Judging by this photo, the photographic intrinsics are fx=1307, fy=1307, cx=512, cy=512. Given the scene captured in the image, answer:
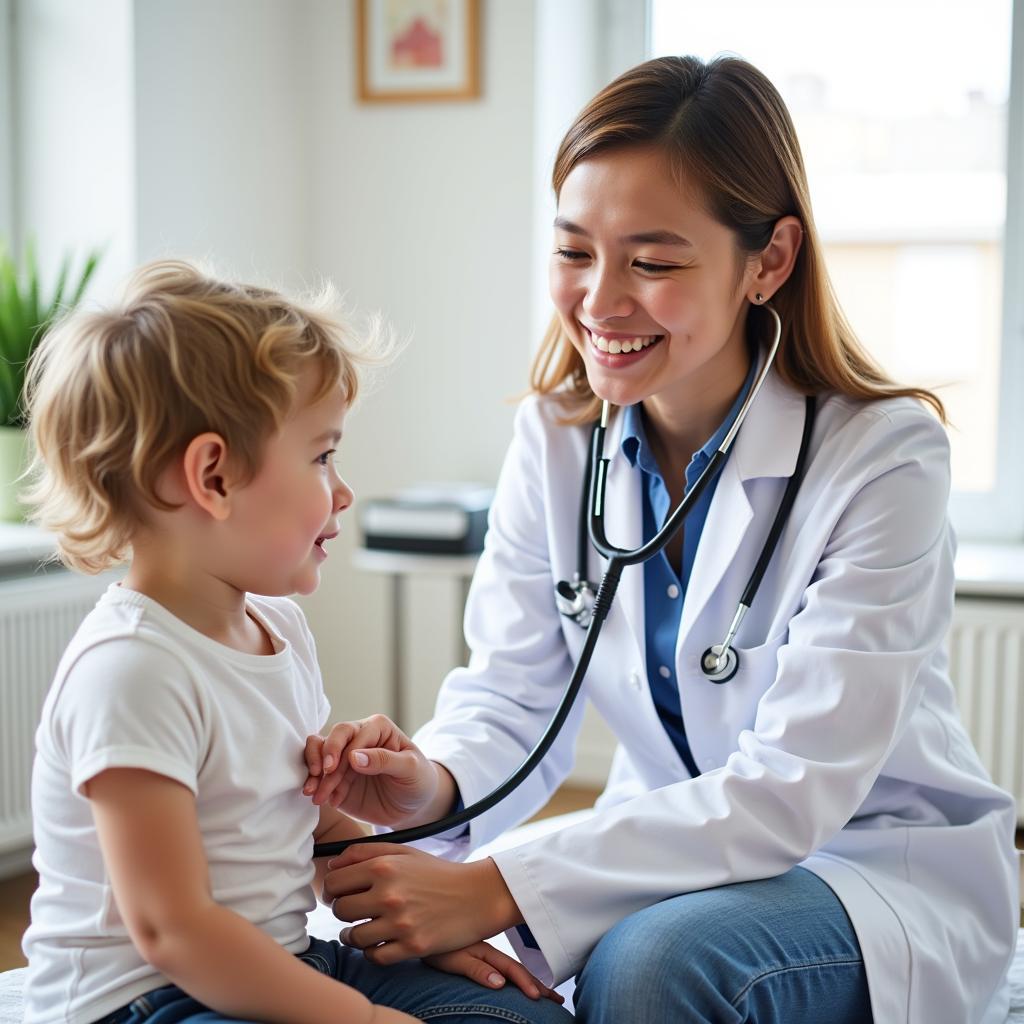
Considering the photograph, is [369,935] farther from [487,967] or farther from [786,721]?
[786,721]

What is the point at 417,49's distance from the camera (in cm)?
294

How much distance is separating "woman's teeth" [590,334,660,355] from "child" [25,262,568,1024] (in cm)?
39

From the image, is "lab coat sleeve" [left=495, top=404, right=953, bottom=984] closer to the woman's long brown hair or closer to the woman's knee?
the woman's knee

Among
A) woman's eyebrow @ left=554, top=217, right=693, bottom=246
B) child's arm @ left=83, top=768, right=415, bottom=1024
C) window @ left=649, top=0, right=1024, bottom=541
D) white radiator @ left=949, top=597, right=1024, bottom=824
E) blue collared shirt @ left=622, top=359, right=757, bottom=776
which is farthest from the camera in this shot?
window @ left=649, top=0, right=1024, bottom=541

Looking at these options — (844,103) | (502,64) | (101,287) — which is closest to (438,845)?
(101,287)

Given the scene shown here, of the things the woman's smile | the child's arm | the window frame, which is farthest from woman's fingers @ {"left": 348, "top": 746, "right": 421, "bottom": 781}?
the window frame

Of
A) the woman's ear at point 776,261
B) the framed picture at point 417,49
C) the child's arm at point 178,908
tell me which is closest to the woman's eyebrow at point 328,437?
the child's arm at point 178,908

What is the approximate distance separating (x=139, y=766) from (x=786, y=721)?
0.61 metres

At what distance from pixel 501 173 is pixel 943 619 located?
1.88 metres

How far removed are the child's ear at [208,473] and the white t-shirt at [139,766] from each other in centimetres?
9

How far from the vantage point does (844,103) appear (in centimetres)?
296

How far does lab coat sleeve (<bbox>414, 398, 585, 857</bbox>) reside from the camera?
1.45 meters

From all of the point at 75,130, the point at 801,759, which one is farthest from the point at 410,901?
the point at 75,130

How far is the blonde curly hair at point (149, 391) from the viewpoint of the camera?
38.1 inches
